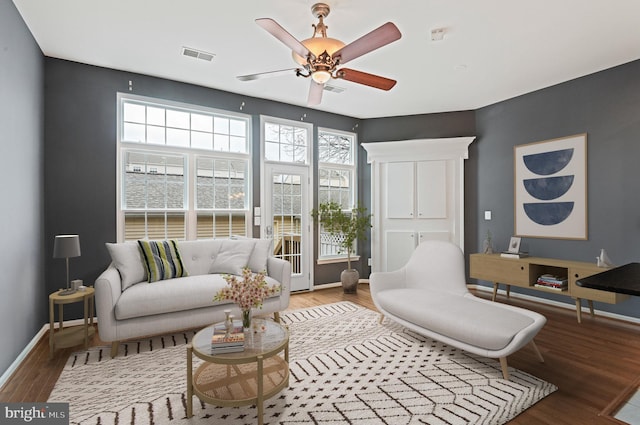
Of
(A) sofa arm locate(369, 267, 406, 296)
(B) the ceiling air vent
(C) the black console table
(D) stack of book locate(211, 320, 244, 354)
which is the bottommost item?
(D) stack of book locate(211, 320, 244, 354)

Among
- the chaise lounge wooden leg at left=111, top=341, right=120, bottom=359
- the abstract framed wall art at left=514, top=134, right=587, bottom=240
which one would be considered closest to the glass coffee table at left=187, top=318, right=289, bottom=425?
the chaise lounge wooden leg at left=111, top=341, right=120, bottom=359

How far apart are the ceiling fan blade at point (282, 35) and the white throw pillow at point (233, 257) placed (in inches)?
91.0

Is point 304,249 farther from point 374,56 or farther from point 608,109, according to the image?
point 608,109

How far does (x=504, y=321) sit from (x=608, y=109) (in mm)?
3172

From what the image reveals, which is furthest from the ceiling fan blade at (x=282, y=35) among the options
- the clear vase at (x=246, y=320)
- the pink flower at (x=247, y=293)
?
the clear vase at (x=246, y=320)

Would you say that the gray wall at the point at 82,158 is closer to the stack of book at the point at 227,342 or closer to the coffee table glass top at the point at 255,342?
the coffee table glass top at the point at 255,342

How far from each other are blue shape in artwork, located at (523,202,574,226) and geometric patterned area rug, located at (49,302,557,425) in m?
2.60

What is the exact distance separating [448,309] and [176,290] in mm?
2450

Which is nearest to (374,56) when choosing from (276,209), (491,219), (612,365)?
(276,209)

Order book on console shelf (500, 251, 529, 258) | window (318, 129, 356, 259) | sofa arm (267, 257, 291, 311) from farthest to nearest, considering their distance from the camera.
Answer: window (318, 129, 356, 259)
book on console shelf (500, 251, 529, 258)
sofa arm (267, 257, 291, 311)

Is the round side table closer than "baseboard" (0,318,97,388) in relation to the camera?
No

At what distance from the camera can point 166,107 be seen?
4156 millimetres

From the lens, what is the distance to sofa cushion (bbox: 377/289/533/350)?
2.32 metres

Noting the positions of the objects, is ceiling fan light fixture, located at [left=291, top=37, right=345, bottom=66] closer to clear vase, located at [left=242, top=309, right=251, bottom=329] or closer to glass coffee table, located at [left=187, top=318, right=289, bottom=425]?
clear vase, located at [left=242, top=309, right=251, bottom=329]
